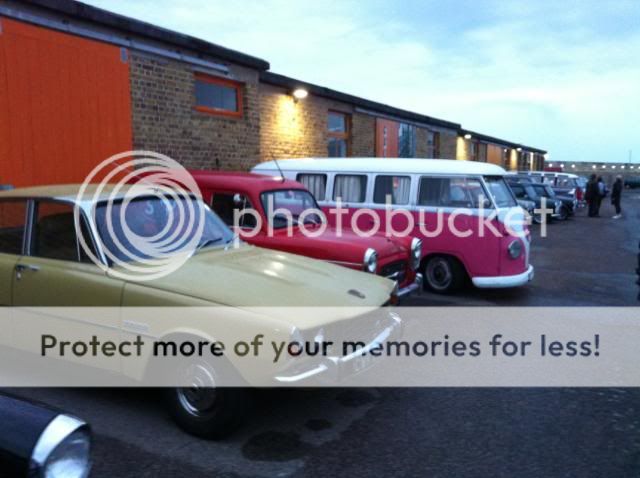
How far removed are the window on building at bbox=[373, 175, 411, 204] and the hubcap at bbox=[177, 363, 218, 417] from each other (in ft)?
17.0

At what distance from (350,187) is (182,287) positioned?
→ 5.19m

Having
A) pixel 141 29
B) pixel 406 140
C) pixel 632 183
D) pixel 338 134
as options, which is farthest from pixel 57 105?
pixel 632 183

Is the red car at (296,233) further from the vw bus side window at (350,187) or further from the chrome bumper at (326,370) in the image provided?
the chrome bumper at (326,370)

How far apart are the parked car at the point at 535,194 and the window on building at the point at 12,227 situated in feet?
57.1

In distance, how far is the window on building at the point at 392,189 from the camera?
8102 millimetres

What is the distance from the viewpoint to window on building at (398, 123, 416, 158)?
18.3m

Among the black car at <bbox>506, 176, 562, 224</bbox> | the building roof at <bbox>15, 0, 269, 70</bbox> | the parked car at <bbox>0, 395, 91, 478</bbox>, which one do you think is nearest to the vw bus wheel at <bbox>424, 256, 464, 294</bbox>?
the building roof at <bbox>15, 0, 269, 70</bbox>

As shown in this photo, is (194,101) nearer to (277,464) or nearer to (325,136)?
(325,136)

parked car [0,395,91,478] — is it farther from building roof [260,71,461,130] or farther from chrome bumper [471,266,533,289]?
building roof [260,71,461,130]

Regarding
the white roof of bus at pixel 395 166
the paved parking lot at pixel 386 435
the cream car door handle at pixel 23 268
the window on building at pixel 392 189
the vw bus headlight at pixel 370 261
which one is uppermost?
the white roof of bus at pixel 395 166

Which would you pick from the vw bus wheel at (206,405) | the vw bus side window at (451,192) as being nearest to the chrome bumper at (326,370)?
the vw bus wheel at (206,405)

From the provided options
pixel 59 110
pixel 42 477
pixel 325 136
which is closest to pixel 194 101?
pixel 59 110

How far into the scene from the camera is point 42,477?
183 cm

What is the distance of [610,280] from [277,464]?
309 inches
